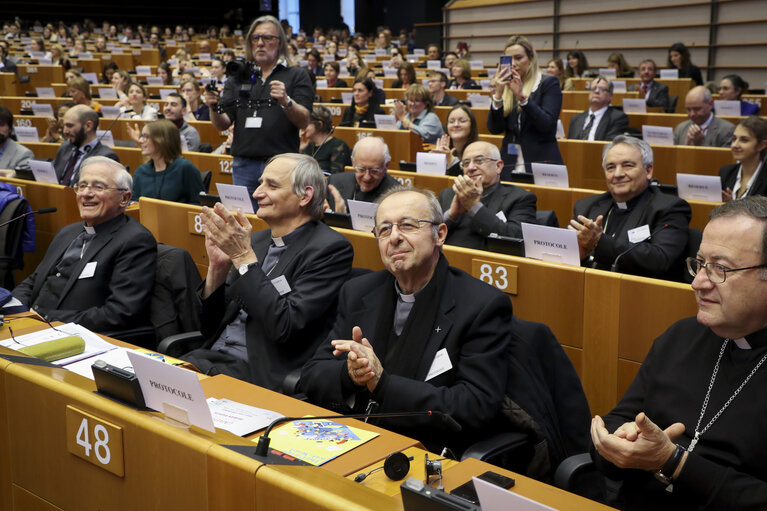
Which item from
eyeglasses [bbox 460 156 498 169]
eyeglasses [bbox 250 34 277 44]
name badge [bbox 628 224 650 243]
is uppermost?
eyeglasses [bbox 250 34 277 44]

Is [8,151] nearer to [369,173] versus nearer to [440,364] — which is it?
[369,173]

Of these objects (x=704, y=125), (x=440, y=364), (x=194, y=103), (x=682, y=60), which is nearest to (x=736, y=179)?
(x=704, y=125)

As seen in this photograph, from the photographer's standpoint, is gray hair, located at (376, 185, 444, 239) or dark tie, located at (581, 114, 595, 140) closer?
gray hair, located at (376, 185, 444, 239)

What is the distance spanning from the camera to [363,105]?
8.20m

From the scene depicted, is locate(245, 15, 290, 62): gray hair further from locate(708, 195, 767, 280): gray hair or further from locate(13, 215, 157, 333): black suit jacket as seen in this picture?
locate(708, 195, 767, 280): gray hair

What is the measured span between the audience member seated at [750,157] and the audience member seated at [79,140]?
412 centimetres

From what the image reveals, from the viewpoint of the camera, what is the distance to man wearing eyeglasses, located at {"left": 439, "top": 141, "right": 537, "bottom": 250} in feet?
11.7

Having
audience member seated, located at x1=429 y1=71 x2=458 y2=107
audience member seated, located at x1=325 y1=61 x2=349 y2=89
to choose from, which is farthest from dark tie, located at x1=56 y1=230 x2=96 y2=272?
audience member seated, located at x1=325 y1=61 x2=349 y2=89

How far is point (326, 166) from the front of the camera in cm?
561

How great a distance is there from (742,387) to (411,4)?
20.4 metres

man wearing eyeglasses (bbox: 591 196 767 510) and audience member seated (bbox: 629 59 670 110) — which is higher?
audience member seated (bbox: 629 59 670 110)

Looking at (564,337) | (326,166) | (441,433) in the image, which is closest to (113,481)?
(441,433)

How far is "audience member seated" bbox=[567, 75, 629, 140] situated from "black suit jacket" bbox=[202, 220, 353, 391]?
458cm

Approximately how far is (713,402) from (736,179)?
145 inches
